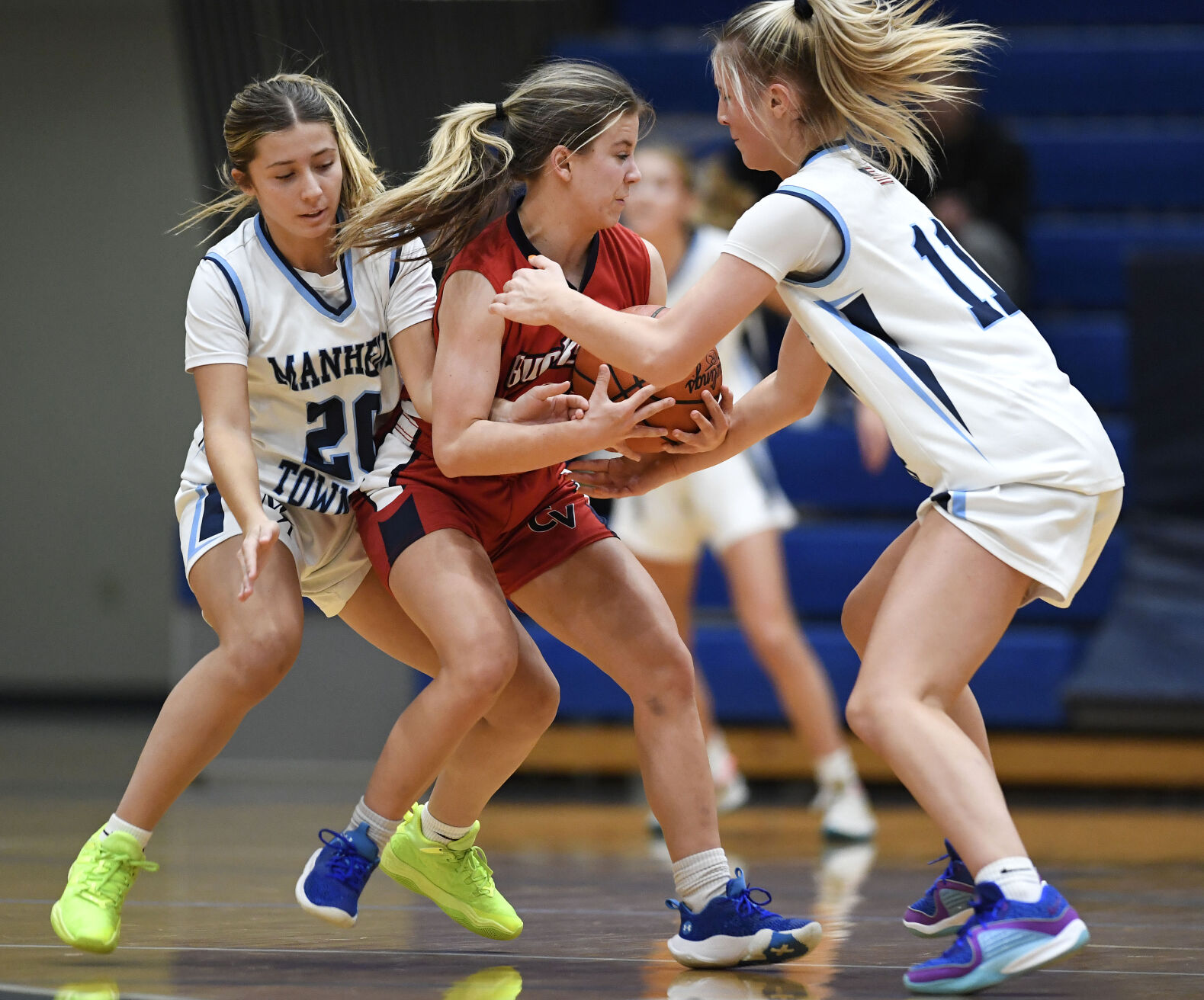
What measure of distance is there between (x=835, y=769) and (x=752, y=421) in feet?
7.10

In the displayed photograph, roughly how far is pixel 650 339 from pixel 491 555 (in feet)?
1.78

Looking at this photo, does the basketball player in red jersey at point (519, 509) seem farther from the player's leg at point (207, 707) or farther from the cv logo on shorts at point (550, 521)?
the player's leg at point (207, 707)

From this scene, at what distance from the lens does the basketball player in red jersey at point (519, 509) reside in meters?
2.53

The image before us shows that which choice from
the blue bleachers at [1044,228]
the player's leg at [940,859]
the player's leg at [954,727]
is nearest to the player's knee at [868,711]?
the player's leg at [954,727]

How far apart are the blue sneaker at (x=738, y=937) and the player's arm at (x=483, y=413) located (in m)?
0.76

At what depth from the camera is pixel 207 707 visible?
2.63 meters

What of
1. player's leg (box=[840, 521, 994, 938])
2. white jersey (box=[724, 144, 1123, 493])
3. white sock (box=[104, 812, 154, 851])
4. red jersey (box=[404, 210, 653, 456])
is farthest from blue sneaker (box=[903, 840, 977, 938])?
white sock (box=[104, 812, 154, 851])

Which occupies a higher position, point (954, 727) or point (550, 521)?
point (550, 521)

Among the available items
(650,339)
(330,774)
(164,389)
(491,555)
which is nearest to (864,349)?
(650,339)

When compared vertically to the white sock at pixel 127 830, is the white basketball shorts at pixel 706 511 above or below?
below

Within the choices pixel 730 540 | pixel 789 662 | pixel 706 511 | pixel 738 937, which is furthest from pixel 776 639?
pixel 738 937

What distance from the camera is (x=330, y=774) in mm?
6094

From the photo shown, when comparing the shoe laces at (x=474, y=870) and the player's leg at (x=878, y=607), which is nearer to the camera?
the player's leg at (x=878, y=607)

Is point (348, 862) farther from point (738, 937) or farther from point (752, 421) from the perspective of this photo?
point (752, 421)
